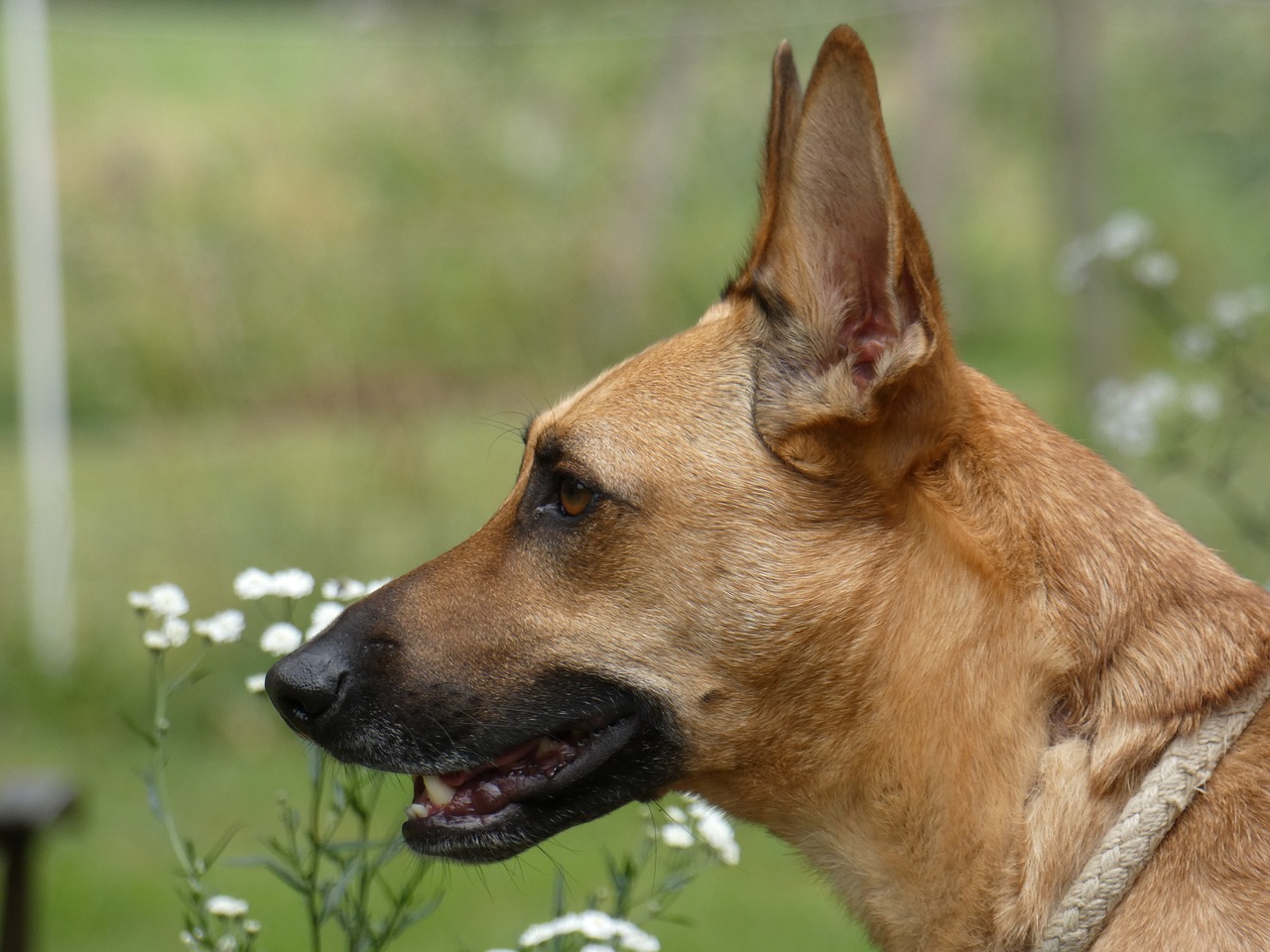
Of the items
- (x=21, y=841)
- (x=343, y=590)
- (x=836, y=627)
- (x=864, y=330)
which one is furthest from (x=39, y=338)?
(x=836, y=627)

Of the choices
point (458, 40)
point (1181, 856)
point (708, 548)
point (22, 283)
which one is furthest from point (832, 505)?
point (458, 40)

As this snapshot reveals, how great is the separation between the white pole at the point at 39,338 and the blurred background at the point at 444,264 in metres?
0.17

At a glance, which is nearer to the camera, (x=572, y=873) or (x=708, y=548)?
(x=708, y=548)

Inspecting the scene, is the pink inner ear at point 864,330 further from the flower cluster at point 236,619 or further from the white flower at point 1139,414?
the white flower at point 1139,414

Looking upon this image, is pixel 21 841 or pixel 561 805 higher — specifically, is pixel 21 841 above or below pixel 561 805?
below

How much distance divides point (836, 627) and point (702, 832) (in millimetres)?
554

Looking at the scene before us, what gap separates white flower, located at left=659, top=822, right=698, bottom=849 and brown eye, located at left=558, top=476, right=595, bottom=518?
70 centimetres

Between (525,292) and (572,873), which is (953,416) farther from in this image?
(525,292)

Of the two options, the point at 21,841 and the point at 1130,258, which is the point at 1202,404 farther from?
the point at 21,841

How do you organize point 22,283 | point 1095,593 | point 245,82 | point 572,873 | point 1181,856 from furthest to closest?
point 245,82, point 22,283, point 572,873, point 1095,593, point 1181,856

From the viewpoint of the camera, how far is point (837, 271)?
2.89 metres

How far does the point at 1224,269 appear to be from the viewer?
33.1 ft

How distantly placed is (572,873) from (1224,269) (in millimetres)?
6829

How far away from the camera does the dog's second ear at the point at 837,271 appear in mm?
2646
